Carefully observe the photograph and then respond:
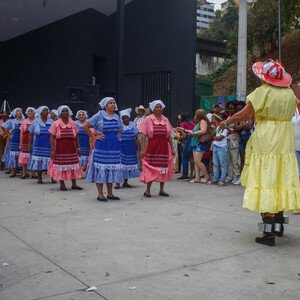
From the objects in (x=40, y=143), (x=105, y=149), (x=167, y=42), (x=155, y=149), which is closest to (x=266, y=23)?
(x=167, y=42)

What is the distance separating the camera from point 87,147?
1290 centimetres

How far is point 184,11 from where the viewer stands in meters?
17.5

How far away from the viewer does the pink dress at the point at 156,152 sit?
9.03 metres

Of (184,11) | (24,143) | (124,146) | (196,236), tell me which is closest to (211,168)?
(124,146)

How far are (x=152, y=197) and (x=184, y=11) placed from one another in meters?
10.5

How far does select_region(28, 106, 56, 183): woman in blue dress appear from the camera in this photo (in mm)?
11172

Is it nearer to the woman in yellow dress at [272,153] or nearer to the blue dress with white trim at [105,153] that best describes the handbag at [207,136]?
the blue dress with white trim at [105,153]

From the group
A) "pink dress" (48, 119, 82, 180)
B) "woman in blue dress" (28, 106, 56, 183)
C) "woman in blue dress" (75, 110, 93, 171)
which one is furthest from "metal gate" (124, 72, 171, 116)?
"pink dress" (48, 119, 82, 180)

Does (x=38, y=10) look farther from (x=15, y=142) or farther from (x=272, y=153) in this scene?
(x=272, y=153)

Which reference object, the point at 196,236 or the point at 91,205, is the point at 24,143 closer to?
the point at 91,205

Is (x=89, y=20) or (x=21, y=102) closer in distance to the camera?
(x=89, y=20)

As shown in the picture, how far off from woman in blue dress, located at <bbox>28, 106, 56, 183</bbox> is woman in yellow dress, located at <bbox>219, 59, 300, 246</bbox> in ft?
22.3

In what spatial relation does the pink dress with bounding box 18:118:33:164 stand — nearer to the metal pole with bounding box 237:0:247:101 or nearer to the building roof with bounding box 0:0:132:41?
the metal pole with bounding box 237:0:247:101

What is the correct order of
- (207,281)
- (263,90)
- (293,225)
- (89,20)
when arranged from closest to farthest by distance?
(207,281) → (263,90) → (293,225) → (89,20)
